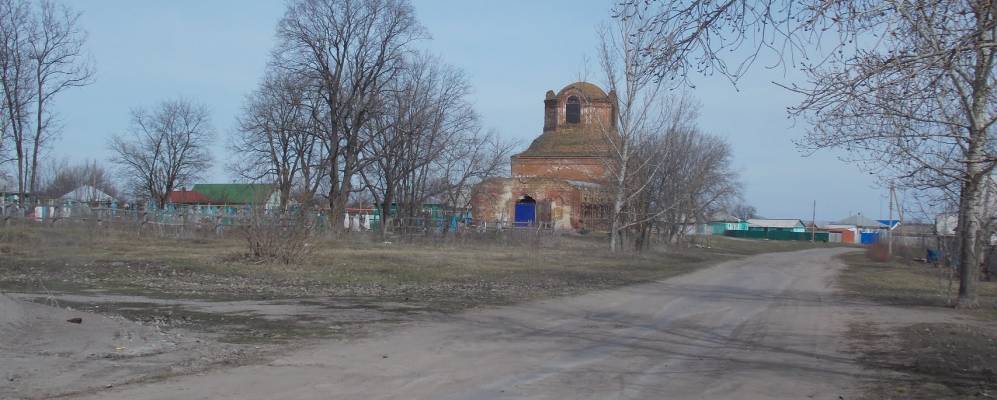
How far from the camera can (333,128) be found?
46469 mm

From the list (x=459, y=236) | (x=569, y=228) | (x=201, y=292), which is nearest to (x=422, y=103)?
(x=459, y=236)

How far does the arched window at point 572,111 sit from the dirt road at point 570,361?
46614 millimetres

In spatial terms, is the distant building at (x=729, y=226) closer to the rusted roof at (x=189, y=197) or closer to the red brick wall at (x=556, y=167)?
the red brick wall at (x=556, y=167)

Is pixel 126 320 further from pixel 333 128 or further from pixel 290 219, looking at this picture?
pixel 333 128

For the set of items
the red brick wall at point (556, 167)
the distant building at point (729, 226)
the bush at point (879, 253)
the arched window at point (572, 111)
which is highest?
the arched window at point (572, 111)

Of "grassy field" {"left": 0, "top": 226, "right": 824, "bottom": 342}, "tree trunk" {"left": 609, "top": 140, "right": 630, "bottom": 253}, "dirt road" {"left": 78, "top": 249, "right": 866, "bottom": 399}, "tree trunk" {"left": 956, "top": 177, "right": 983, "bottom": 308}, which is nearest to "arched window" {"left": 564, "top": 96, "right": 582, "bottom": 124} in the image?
"tree trunk" {"left": 609, "top": 140, "right": 630, "bottom": 253}

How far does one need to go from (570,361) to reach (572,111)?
2121 inches

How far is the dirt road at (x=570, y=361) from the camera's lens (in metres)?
7.62

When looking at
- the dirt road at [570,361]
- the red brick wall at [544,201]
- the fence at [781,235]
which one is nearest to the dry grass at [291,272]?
the dirt road at [570,361]

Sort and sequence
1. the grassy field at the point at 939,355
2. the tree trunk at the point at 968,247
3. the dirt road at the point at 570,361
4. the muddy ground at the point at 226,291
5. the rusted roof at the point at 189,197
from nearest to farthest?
1. the dirt road at the point at 570,361
2. the grassy field at the point at 939,355
3. the muddy ground at the point at 226,291
4. the tree trunk at the point at 968,247
5. the rusted roof at the point at 189,197

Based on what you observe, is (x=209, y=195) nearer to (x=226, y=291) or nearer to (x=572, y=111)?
(x=572, y=111)

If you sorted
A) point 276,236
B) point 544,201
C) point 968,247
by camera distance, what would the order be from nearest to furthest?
point 968,247 < point 276,236 < point 544,201

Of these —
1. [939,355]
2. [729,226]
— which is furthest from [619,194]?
[729,226]

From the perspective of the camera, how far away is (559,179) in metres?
56.5
